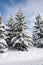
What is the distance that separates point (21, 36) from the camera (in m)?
24.6

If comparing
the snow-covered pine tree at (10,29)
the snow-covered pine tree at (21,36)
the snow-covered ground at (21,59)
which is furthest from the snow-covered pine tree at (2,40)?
the snow-covered pine tree at (10,29)

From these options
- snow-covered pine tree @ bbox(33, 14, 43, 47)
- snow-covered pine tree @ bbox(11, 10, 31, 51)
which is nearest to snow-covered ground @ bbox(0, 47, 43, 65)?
snow-covered pine tree @ bbox(11, 10, 31, 51)

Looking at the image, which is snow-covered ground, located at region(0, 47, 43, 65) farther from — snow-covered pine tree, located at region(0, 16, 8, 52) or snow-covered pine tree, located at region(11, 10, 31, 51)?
snow-covered pine tree, located at region(11, 10, 31, 51)

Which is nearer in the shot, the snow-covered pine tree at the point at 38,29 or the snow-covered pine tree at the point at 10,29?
the snow-covered pine tree at the point at 10,29

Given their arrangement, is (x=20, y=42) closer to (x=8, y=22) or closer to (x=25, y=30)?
(x=25, y=30)

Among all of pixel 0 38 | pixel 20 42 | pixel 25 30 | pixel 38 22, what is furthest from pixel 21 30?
pixel 38 22

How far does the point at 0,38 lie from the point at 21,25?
5.26 meters

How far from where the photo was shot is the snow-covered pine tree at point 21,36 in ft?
77.8

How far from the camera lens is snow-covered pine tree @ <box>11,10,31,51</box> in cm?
2370

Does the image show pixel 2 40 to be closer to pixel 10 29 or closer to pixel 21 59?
pixel 21 59

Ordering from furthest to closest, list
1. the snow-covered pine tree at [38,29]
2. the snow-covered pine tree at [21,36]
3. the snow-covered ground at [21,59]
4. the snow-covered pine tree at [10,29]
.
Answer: the snow-covered pine tree at [38,29]
the snow-covered pine tree at [10,29]
the snow-covered pine tree at [21,36]
the snow-covered ground at [21,59]

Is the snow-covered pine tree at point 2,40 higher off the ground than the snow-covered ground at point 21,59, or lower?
higher

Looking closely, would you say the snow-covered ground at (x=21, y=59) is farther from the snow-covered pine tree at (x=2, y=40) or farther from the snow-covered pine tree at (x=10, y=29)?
the snow-covered pine tree at (x=10, y=29)

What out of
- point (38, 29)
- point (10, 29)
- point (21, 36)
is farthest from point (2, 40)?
point (38, 29)
